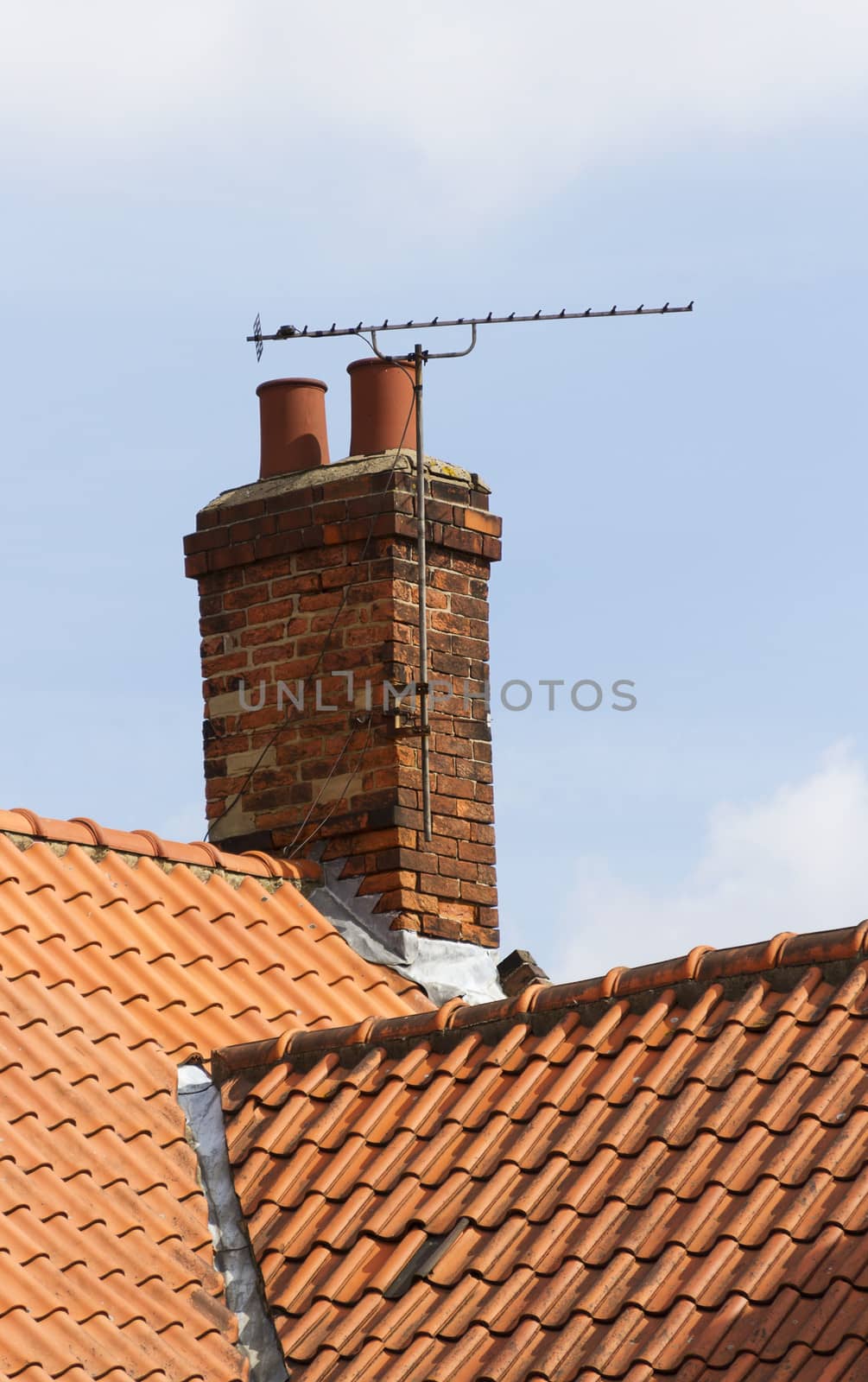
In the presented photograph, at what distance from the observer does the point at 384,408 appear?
34.1 feet

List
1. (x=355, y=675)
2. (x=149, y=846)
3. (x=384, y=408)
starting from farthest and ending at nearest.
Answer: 1. (x=384, y=408)
2. (x=355, y=675)
3. (x=149, y=846)

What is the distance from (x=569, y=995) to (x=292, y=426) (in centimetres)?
393

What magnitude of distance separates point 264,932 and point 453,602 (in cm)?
189

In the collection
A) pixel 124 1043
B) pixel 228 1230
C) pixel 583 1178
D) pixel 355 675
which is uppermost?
pixel 355 675

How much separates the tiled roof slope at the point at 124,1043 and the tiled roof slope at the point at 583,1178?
28 centimetres

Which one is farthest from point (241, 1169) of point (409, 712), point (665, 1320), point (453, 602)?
point (453, 602)

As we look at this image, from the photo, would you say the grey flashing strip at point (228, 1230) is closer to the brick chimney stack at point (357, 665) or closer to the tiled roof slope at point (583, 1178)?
the tiled roof slope at point (583, 1178)

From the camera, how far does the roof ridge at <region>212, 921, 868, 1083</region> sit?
7004mm

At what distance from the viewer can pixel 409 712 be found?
9.72 meters

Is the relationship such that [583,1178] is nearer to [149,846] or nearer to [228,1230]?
[228,1230]

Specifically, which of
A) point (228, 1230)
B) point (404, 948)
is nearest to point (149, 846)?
point (404, 948)

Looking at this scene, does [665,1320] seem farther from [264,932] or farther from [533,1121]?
[264,932]

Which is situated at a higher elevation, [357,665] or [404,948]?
[357,665]

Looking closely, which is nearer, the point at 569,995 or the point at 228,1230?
the point at 228,1230
